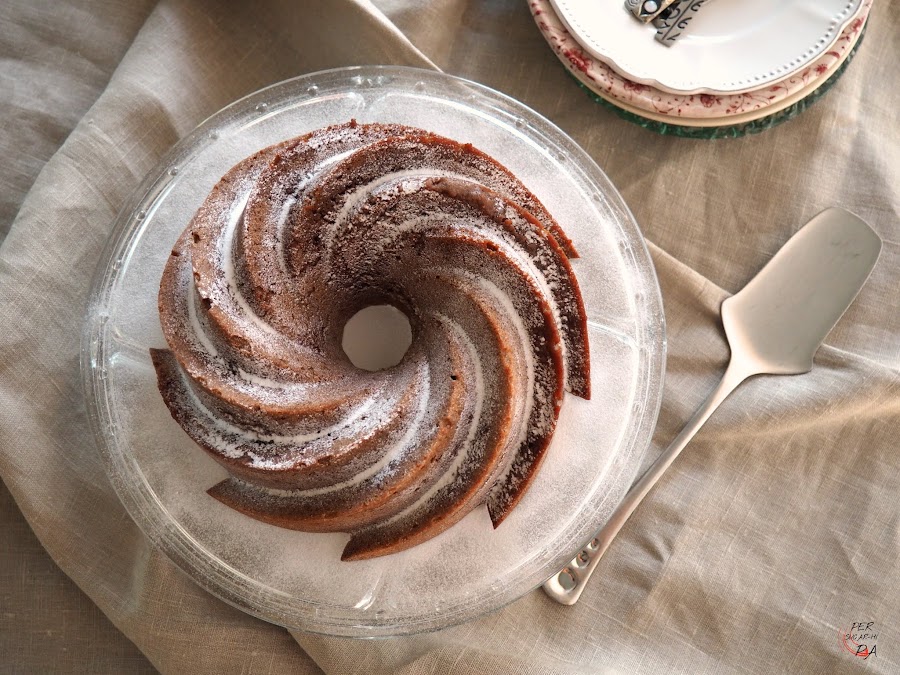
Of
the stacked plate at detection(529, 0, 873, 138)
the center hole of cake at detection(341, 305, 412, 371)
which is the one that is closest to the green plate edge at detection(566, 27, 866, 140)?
the stacked plate at detection(529, 0, 873, 138)

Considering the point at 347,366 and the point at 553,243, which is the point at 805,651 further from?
the point at 347,366

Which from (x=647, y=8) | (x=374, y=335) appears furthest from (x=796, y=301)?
(x=374, y=335)

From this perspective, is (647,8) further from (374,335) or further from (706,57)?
(374,335)

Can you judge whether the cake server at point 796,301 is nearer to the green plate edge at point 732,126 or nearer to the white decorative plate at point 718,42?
the green plate edge at point 732,126

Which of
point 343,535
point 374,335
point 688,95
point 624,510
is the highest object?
point 688,95

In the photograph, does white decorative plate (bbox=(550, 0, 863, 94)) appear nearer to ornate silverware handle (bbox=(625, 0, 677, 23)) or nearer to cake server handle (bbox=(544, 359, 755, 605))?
ornate silverware handle (bbox=(625, 0, 677, 23))

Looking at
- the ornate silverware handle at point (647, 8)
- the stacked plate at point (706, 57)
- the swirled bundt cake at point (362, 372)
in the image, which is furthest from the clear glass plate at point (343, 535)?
the ornate silverware handle at point (647, 8)
